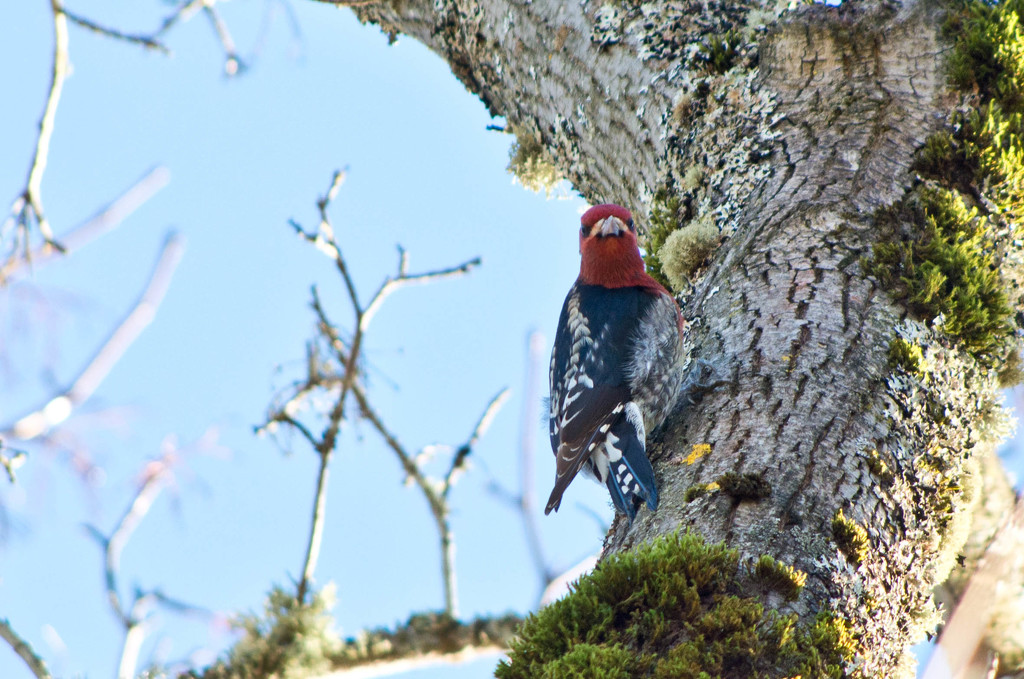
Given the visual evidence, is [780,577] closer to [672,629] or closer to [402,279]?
[672,629]

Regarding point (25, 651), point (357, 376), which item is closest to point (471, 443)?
point (357, 376)

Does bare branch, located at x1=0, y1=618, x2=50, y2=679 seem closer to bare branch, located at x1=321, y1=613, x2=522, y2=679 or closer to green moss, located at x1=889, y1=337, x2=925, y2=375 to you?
bare branch, located at x1=321, y1=613, x2=522, y2=679

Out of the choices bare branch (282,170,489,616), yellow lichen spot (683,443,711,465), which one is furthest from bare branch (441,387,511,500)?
yellow lichen spot (683,443,711,465)

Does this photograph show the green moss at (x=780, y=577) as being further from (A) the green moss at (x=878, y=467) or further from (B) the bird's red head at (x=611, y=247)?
(B) the bird's red head at (x=611, y=247)

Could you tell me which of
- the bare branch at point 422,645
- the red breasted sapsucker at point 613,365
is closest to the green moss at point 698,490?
the red breasted sapsucker at point 613,365

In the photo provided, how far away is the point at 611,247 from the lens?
13.1 ft

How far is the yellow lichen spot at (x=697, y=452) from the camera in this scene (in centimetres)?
236

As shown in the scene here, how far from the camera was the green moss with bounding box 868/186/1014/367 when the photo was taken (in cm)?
271

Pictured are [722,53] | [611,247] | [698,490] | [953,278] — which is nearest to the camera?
[698,490]

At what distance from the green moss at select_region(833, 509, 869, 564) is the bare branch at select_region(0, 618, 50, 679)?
90.4 inches

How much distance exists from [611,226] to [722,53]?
0.84 meters

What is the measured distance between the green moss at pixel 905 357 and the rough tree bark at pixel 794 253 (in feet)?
0.05

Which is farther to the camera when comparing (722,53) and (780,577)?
(722,53)

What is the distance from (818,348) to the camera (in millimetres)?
2553
